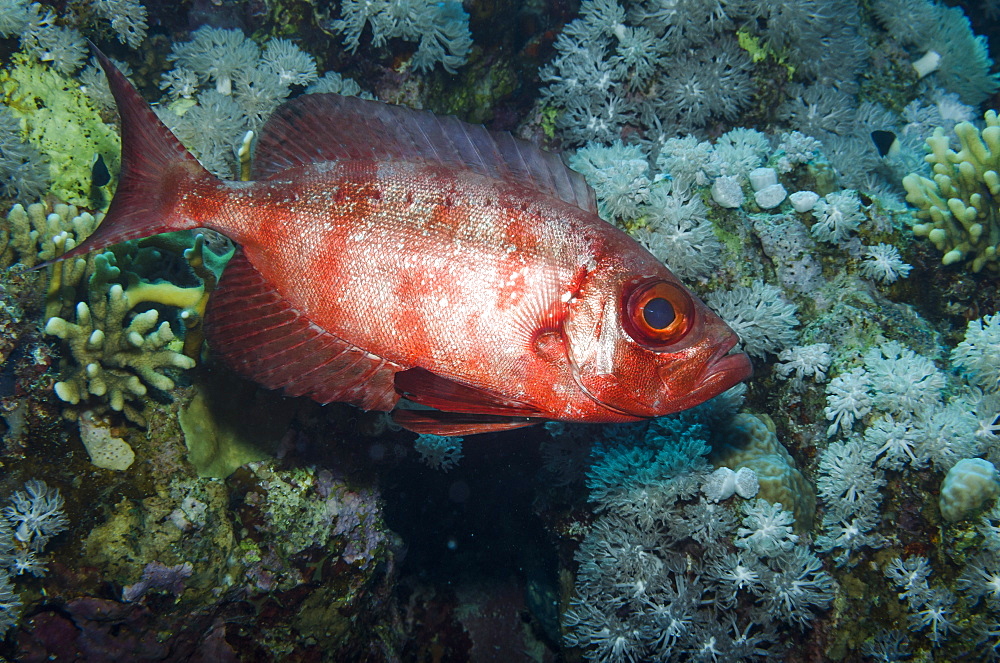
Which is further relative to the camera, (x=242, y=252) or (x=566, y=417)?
(x=242, y=252)

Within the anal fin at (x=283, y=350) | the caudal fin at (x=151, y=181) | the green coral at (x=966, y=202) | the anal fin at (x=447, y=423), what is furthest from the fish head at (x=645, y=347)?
the green coral at (x=966, y=202)

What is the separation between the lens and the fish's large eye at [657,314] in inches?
77.2

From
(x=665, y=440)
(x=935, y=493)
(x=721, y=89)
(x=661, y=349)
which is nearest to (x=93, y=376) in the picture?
(x=661, y=349)

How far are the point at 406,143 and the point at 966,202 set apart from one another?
4799 millimetres

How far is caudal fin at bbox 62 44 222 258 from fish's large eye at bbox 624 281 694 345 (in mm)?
2024

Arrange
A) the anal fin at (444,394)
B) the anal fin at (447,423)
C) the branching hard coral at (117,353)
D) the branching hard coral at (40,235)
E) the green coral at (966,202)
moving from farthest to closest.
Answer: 1. the green coral at (966,202)
2. the branching hard coral at (40,235)
3. the branching hard coral at (117,353)
4. the anal fin at (447,423)
5. the anal fin at (444,394)

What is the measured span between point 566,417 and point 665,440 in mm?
1699

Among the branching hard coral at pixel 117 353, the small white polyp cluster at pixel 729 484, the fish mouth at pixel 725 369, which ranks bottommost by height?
the small white polyp cluster at pixel 729 484

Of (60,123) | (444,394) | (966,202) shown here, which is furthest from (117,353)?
(966,202)

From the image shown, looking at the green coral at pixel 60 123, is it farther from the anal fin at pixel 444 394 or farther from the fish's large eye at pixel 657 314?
the fish's large eye at pixel 657 314

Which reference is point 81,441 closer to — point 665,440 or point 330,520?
point 330,520

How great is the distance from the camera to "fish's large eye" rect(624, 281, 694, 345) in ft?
6.43

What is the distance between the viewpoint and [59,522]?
266 centimetres

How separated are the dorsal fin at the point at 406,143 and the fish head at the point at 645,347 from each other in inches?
23.7
